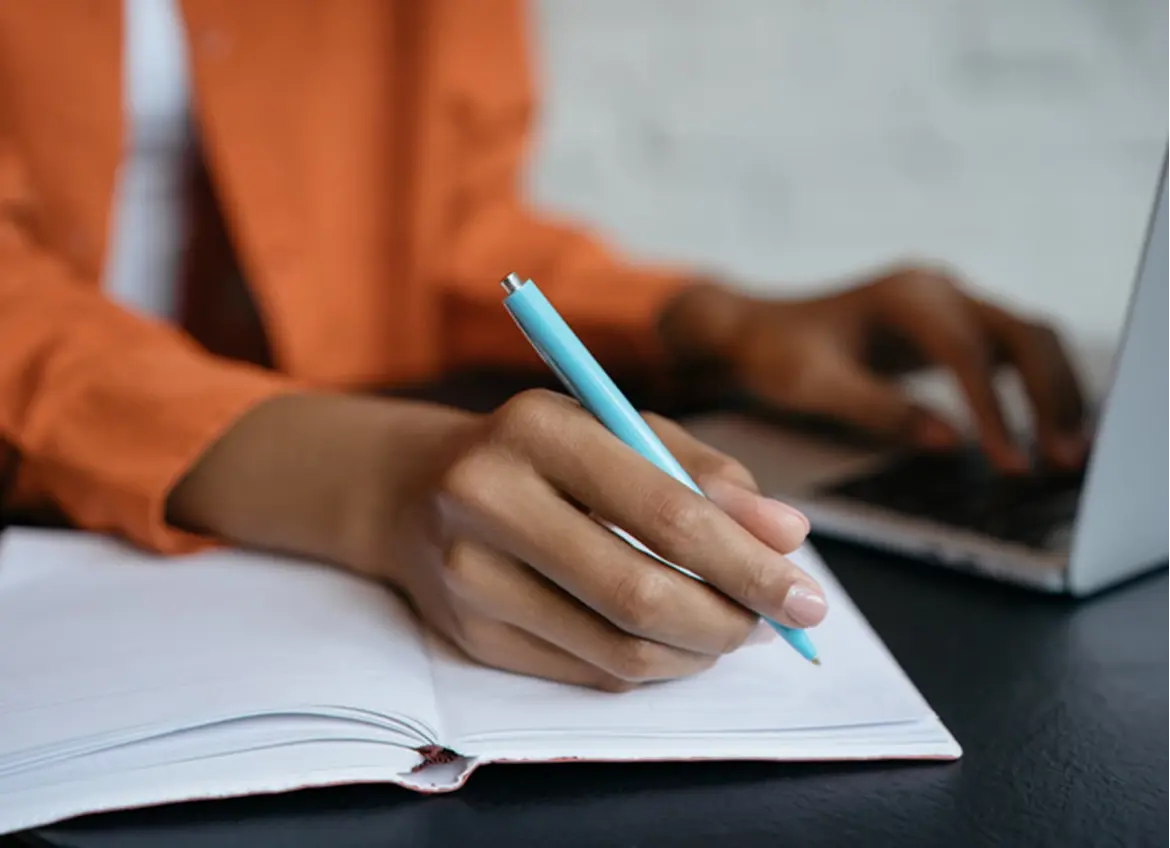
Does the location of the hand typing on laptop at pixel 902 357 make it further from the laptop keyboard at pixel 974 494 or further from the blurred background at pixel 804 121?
the blurred background at pixel 804 121

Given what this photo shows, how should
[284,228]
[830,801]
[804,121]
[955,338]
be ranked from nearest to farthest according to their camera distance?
1. [830,801]
2. [955,338]
3. [284,228]
4. [804,121]

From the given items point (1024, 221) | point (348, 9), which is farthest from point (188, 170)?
point (1024, 221)

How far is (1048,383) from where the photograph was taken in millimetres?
491

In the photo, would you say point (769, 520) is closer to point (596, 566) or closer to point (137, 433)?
point (596, 566)

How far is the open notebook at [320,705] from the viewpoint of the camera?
31 centimetres

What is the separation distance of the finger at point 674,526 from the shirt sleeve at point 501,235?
0.45 metres

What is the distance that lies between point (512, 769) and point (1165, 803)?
0.63 ft

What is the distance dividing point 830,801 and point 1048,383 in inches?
10.3

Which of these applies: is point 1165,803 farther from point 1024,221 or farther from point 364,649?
point 1024,221

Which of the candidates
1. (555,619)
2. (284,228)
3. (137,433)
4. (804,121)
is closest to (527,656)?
(555,619)

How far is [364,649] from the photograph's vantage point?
0.36 metres

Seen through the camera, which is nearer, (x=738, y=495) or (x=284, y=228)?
(x=738, y=495)

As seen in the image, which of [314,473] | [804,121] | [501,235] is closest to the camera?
[314,473]

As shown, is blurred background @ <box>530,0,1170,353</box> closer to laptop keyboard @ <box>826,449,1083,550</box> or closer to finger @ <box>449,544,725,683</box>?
laptop keyboard @ <box>826,449,1083,550</box>
